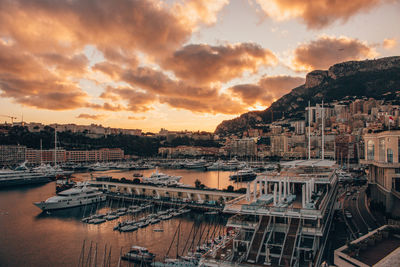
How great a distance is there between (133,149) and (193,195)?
82471 millimetres

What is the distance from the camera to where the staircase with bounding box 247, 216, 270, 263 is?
930cm

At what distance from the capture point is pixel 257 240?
970 cm

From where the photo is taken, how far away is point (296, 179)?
13477 mm

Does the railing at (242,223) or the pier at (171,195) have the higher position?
the railing at (242,223)

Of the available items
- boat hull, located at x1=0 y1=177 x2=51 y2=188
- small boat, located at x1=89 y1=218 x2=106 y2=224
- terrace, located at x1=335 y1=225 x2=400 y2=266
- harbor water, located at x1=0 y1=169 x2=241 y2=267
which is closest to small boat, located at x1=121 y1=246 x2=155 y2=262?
harbor water, located at x1=0 y1=169 x2=241 y2=267

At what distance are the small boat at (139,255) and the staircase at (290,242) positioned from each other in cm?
748

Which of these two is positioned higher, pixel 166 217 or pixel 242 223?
pixel 242 223

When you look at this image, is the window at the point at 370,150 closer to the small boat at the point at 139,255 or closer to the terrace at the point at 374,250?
the terrace at the point at 374,250

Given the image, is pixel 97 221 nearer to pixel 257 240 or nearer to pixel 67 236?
pixel 67 236

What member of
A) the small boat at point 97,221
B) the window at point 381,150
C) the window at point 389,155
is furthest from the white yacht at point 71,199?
the window at point 389,155

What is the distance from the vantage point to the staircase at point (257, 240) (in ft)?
30.5

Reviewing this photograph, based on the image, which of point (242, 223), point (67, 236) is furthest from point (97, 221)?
point (242, 223)

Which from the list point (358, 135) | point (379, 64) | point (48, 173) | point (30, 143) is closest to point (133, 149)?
point (30, 143)

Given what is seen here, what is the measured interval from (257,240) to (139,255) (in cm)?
727
